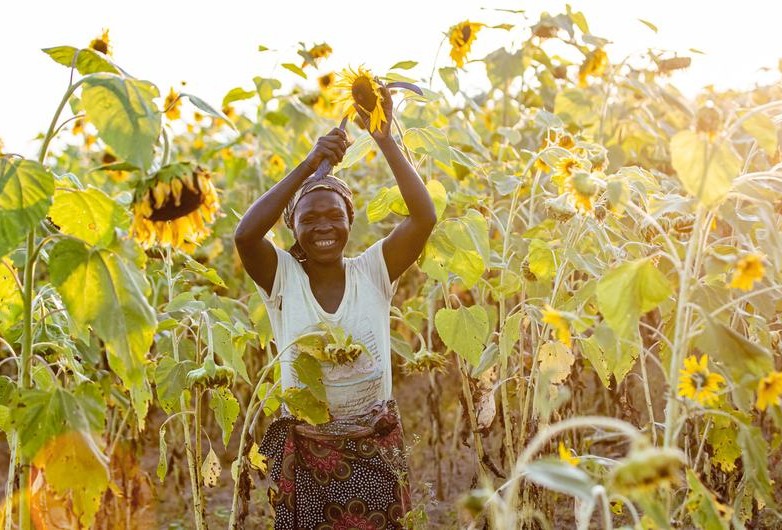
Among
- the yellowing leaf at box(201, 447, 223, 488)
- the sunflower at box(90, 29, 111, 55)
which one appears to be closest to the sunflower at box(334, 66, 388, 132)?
the yellowing leaf at box(201, 447, 223, 488)

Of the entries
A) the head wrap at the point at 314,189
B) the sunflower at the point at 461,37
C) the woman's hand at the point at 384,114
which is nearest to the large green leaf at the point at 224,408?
the head wrap at the point at 314,189

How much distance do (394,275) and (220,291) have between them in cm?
244

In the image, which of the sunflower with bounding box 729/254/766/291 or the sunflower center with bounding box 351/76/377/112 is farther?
the sunflower center with bounding box 351/76/377/112

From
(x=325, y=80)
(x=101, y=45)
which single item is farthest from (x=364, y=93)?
(x=325, y=80)

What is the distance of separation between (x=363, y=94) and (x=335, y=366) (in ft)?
2.07

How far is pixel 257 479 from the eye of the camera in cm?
395

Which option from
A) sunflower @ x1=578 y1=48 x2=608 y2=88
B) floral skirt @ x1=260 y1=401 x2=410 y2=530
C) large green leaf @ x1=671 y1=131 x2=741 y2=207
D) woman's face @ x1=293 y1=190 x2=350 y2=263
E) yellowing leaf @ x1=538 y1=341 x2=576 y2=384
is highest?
sunflower @ x1=578 y1=48 x2=608 y2=88

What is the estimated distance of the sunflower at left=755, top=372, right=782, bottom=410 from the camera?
153 centimetres

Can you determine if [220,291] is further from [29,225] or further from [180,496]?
[29,225]

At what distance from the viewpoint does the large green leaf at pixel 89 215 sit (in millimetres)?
1746

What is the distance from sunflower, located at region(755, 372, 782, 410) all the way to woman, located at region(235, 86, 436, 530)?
978 mm

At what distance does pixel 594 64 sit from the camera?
11.8ft

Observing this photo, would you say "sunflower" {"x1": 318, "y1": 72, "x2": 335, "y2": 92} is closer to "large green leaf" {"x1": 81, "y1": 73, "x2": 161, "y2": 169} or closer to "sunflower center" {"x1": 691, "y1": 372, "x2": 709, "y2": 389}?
"large green leaf" {"x1": 81, "y1": 73, "x2": 161, "y2": 169}

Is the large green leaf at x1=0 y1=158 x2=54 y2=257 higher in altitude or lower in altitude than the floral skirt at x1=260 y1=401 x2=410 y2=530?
higher
